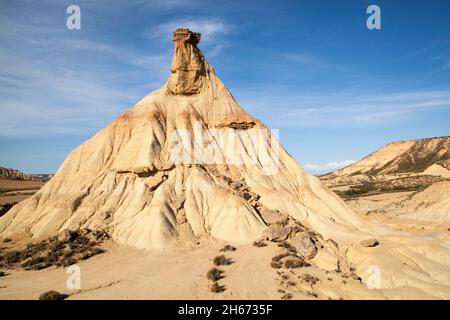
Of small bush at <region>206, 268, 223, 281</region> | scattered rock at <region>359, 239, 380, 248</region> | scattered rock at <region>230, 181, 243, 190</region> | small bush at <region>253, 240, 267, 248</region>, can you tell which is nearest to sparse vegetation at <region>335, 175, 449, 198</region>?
scattered rock at <region>230, 181, 243, 190</region>

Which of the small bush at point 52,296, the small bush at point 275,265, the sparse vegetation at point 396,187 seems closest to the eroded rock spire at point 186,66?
the small bush at point 275,265

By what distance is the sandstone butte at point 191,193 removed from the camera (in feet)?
88.2

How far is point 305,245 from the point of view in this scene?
86.5 feet

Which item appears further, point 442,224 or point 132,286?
point 442,224

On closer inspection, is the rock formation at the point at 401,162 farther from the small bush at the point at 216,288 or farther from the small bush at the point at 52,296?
the small bush at the point at 52,296

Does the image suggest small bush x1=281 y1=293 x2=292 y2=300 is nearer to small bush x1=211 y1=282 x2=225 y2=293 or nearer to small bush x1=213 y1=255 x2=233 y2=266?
small bush x1=211 y1=282 x2=225 y2=293

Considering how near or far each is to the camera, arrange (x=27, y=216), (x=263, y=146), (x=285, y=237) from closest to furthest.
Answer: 1. (x=285, y=237)
2. (x=27, y=216)
3. (x=263, y=146)

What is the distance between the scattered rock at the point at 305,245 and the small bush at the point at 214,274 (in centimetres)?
701

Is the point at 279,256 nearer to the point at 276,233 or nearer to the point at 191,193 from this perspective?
the point at 276,233

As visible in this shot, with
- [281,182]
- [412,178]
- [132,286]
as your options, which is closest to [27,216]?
[132,286]

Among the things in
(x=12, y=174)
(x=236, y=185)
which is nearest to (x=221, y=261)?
(x=236, y=185)
